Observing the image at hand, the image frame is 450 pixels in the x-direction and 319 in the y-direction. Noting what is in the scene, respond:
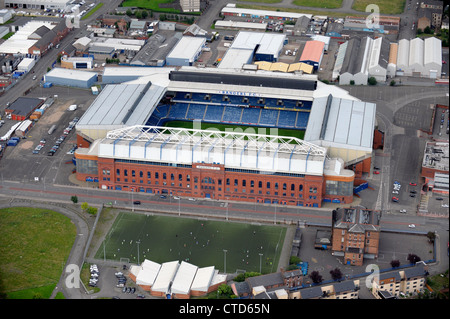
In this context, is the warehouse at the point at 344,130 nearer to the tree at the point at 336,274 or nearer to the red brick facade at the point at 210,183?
the red brick facade at the point at 210,183

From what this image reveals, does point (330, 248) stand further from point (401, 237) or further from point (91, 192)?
point (91, 192)

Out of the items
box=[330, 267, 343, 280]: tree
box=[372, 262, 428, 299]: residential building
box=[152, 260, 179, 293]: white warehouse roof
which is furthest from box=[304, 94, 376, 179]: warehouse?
box=[152, 260, 179, 293]: white warehouse roof

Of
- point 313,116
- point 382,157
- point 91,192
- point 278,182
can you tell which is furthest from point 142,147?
point 382,157

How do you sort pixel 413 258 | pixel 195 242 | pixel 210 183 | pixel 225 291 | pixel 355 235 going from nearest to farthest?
pixel 225 291, pixel 413 258, pixel 355 235, pixel 195 242, pixel 210 183

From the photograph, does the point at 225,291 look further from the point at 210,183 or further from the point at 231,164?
the point at 231,164

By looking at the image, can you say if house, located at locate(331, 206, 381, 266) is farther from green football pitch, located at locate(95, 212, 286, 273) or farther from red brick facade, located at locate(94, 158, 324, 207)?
red brick facade, located at locate(94, 158, 324, 207)

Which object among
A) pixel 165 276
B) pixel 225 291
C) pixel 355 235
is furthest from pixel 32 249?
pixel 355 235
